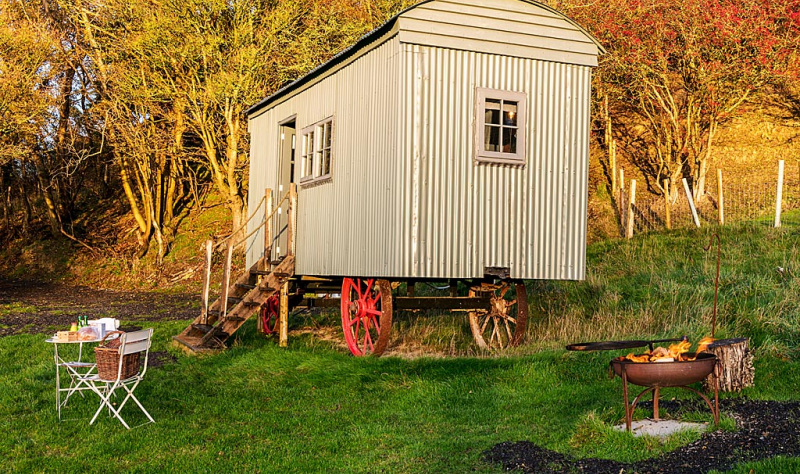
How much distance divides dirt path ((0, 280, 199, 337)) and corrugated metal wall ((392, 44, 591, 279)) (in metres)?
7.63

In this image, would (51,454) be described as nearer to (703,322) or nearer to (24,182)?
(703,322)

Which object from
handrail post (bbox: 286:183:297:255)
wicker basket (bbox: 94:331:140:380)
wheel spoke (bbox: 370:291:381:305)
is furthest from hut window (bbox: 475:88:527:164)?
wicker basket (bbox: 94:331:140:380)

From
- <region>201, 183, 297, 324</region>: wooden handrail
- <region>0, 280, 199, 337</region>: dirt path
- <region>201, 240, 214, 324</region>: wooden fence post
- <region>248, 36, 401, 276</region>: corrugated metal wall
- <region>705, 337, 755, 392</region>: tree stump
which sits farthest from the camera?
<region>0, 280, 199, 337</region>: dirt path

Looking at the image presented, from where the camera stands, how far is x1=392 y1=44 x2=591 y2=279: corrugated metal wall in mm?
9938

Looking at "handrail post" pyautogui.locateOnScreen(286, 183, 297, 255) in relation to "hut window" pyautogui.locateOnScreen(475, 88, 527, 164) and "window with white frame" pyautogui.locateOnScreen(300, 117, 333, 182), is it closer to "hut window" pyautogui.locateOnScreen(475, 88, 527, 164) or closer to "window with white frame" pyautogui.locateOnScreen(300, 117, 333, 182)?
"window with white frame" pyautogui.locateOnScreen(300, 117, 333, 182)

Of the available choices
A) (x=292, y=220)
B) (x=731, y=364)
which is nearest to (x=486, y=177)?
(x=292, y=220)

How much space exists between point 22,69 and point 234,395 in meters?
14.2

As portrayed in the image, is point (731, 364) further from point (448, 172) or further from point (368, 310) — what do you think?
point (368, 310)

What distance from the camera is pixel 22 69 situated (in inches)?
775

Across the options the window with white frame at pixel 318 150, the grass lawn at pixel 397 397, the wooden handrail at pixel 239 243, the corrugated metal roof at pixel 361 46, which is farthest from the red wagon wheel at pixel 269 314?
the corrugated metal roof at pixel 361 46

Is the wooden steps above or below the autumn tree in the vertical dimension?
below

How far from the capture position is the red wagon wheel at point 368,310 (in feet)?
35.2

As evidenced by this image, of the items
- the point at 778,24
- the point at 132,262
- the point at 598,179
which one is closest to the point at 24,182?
the point at 132,262

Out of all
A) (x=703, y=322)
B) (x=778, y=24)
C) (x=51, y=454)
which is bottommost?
(x=51, y=454)
